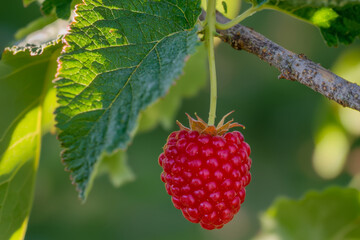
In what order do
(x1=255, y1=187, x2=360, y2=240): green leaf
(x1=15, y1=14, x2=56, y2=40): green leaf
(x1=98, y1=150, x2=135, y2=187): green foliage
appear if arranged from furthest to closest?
1. (x1=98, y1=150, x2=135, y2=187): green foliage
2. (x1=255, y1=187, x2=360, y2=240): green leaf
3. (x1=15, y1=14, x2=56, y2=40): green leaf

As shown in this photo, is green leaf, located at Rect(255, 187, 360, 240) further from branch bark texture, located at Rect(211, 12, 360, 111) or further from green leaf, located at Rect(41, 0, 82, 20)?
green leaf, located at Rect(41, 0, 82, 20)

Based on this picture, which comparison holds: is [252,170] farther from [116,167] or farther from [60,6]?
[60,6]

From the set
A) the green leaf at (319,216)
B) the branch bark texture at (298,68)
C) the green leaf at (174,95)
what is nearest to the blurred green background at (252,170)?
the green leaf at (174,95)

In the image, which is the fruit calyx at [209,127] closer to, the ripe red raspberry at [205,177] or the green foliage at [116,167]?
the ripe red raspberry at [205,177]

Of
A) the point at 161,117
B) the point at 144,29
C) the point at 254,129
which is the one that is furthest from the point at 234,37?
the point at 254,129

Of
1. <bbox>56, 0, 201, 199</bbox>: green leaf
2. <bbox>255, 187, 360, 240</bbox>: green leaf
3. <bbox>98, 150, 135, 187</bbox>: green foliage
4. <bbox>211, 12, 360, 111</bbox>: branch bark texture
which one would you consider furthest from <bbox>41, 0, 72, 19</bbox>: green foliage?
<bbox>255, 187, 360, 240</bbox>: green leaf
